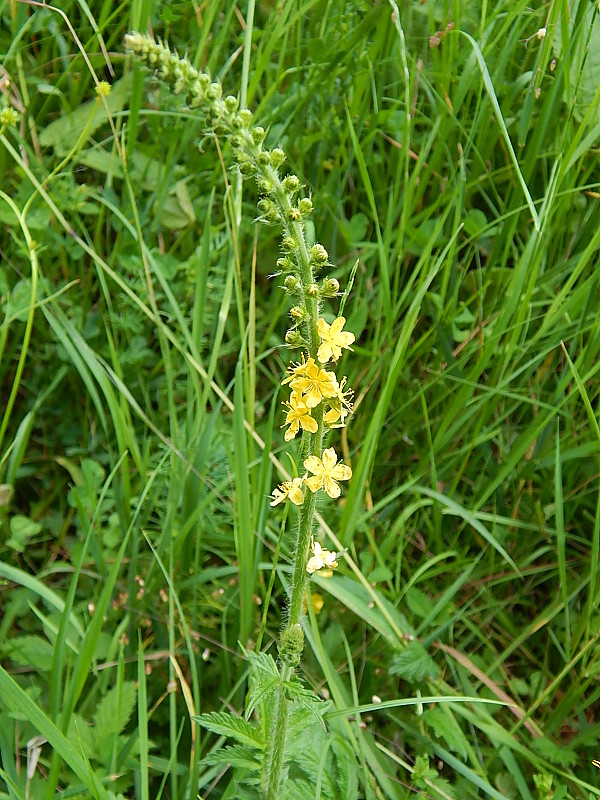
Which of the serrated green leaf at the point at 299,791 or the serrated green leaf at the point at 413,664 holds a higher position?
the serrated green leaf at the point at 413,664

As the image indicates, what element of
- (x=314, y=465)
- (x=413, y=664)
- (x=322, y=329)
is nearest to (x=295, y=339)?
(x=322, y=329)

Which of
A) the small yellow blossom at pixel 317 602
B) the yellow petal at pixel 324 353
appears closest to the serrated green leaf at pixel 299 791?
the small yellow blossom at pixel 317 602

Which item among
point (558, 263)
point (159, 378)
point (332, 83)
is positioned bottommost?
point (159, 378)

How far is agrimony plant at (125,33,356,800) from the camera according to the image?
1.53m

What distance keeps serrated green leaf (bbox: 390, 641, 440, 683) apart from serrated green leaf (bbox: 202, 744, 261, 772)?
538 mm

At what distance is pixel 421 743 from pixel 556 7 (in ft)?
7.79

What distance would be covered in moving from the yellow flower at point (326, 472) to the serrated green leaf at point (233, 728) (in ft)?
2.06

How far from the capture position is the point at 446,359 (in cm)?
273

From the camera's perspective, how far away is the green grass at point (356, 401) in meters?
2.35

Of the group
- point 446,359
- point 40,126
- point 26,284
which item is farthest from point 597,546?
point 40,126

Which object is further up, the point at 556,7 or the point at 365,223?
the point at 556,7

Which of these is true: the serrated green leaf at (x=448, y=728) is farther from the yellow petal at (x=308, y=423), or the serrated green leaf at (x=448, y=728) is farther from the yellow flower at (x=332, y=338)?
the yellow flower at (x=332, y=338)

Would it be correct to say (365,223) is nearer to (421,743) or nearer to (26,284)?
(26,284)

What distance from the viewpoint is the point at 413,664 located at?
2.30 meters
